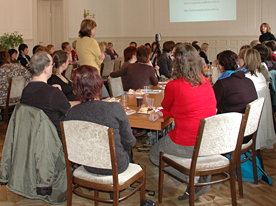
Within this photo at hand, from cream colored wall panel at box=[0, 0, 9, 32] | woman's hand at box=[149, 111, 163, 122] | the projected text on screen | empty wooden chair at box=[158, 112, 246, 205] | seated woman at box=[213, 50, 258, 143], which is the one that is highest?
the projected text on screen

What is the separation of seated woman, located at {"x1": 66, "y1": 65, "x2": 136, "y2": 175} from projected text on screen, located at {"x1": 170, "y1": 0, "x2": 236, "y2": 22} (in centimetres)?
1072

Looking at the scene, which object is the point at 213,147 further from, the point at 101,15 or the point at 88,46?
the point at 101,15

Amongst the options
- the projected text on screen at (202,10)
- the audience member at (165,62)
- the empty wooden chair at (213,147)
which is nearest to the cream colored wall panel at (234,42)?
the projected text on screen at (202,10)

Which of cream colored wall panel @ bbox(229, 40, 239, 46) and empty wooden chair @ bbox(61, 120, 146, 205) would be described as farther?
cream colored wall panel @ bbox(229, 40, 239, 46)

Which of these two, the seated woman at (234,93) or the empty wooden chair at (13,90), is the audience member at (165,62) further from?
the seated woman at (234,93)

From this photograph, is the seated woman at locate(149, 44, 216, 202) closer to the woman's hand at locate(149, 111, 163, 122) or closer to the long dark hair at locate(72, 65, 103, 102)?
the woman's hand at locate(149, 111, 163, 122)

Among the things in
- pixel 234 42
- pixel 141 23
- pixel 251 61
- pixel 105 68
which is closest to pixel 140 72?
pixel 251 61

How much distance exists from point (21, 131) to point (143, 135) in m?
2.64

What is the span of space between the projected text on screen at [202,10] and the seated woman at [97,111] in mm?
10719

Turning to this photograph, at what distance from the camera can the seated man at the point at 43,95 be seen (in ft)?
9.14

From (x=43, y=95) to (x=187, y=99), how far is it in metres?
1.22

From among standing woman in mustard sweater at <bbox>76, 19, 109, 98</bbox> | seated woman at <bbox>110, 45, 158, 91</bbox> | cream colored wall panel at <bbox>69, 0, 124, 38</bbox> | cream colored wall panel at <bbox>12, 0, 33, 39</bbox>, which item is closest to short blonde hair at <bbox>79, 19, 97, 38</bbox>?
standing woman in mustard sweater at <bbox>76, 19, 109, 98</bbox>

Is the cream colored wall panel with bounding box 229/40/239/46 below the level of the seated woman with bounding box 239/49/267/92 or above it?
above

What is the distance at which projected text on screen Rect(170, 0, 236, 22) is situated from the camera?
39.1 ft
